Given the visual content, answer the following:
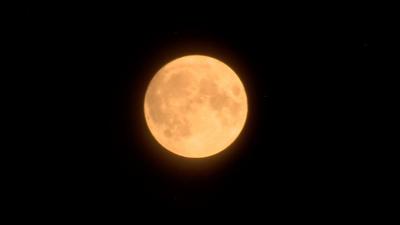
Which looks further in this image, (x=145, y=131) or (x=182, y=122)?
(x=145, y=131)

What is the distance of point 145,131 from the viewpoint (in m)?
5.77

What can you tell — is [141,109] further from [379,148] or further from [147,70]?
[379,148]

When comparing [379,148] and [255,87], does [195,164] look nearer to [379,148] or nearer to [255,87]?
[255,87]

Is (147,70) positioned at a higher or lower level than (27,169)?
higher

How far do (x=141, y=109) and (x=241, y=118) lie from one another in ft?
5.32

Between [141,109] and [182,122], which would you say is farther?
[141,109]

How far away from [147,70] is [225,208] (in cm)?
243

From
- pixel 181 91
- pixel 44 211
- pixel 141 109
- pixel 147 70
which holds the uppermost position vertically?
pixel 147 70

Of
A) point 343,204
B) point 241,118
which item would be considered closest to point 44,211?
point 241,118

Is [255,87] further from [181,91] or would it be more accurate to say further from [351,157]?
[351,157]

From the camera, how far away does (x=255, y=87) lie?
19.2 feet

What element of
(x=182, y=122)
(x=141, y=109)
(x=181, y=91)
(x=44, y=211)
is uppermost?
(x=141, y=109)

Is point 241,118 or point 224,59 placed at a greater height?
point 224,59

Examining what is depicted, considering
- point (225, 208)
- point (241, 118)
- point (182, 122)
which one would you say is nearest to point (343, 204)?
point (225, 208)
